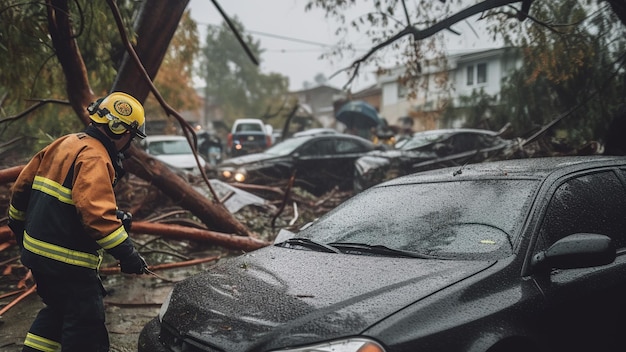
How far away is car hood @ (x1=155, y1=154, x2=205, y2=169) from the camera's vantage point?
11525 mm

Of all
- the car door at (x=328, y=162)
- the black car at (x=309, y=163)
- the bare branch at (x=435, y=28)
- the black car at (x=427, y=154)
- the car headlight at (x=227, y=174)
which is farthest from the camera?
the car door at (x=328, y=162)

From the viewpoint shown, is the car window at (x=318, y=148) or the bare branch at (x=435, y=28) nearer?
the bare branch at (x=435, y=28)

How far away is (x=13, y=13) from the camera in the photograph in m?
4.83

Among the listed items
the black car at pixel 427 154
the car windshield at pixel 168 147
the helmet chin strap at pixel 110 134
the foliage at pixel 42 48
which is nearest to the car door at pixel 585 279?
the helmet chin strap at pixel 110 134

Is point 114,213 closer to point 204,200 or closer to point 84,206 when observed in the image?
point 84,206

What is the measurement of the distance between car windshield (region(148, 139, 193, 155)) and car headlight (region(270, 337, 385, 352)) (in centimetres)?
1160

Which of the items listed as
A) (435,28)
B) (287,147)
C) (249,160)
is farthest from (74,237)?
(287,147)

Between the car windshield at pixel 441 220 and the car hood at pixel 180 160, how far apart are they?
28.7ft

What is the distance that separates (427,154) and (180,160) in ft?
19.7

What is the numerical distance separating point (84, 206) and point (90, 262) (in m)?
0.38

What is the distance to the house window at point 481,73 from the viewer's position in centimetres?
2871

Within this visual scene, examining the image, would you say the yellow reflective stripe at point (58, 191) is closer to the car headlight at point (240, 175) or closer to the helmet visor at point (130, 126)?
the helmet visor at point (130, 126)

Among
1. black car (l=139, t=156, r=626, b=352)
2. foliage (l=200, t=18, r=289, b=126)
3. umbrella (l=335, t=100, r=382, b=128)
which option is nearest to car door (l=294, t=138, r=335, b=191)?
black car (l=139, t=156, r=626, b=352)

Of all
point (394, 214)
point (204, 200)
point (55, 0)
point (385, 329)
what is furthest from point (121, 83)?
point (385, 329)
